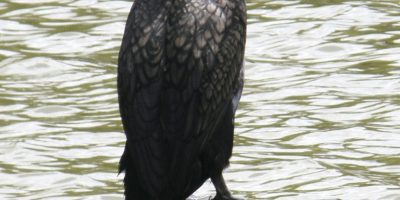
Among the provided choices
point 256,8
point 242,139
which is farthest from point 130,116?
point 256,8

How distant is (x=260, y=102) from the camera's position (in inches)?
447

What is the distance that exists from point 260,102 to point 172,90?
12.7 ft

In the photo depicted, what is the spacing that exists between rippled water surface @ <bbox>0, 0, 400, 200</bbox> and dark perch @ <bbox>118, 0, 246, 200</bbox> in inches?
58.6

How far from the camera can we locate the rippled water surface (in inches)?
377

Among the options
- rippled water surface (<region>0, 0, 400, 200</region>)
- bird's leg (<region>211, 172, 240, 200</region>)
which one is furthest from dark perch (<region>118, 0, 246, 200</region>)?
rippled water surface (<region>0, 0, 400, 200</region>)

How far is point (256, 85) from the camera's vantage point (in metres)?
11.8

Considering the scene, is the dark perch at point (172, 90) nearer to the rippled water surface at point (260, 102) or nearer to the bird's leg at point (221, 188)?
the bird's leg at point (221, 188)

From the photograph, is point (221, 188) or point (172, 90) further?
point (221, 188)

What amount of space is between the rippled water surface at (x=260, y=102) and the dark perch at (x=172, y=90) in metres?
1.49

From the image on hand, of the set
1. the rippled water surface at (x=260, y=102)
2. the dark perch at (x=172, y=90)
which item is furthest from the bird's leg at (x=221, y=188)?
the rippled water surface at (x=260, y=102)

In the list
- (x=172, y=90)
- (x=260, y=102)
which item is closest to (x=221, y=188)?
(x=172, y=90)

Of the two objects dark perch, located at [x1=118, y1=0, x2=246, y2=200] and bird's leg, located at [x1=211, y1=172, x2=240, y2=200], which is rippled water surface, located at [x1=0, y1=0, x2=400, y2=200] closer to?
bird's leg, located at [x1=211, y1=172, x2=240, y2=200]

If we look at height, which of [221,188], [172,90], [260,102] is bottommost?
[260,102]

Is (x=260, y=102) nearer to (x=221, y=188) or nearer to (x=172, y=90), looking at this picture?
(x=221, y=188)
